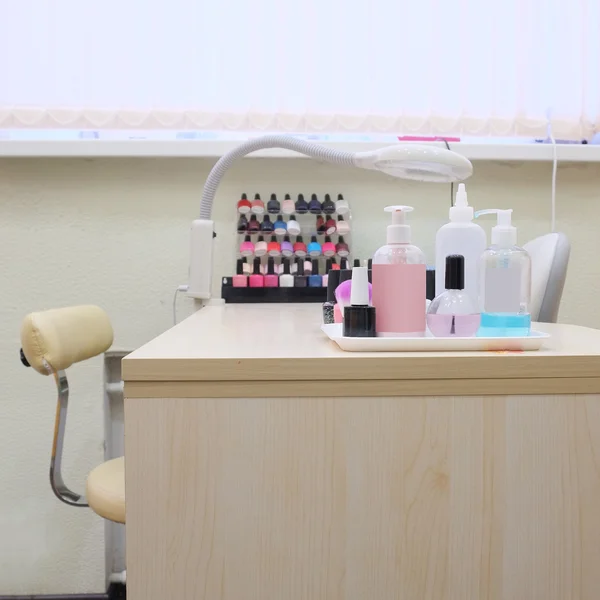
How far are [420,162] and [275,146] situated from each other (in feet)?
1.10

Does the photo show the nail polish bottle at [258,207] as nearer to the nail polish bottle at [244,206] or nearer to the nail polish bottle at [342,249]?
the nail polish bottle at [244,206]

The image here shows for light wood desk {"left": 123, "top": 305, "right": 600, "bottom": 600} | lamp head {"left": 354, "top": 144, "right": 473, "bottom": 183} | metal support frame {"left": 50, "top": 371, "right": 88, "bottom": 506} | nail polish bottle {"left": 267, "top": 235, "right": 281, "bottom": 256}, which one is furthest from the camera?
nail polish bottle {"left": 267, "top": 235, "right": 281, "bottom": 256}

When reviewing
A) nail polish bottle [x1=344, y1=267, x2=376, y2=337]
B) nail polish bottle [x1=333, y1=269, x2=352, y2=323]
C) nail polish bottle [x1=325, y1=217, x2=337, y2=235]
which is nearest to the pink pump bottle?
nail polish bottle [x1=344, y1=267, x2=376, y2=337]

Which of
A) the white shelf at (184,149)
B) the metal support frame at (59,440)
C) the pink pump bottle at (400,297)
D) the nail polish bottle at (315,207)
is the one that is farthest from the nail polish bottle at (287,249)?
the pink pump bottle at (400,297)

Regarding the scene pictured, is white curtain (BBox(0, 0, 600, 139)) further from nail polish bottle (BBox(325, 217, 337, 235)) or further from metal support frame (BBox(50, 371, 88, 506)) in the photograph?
metal support frame (BBox(50, 371, 88, 506))

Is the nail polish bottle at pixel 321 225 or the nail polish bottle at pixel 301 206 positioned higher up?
the nail polish bottle at pixel 301 206

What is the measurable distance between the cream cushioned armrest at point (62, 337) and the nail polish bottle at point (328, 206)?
0.59 m

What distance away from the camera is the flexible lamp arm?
86cm

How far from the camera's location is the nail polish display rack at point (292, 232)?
140 centimetres

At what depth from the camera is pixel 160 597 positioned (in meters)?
0.47

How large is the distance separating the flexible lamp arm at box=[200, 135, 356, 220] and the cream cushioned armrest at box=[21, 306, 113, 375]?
0.99 ft

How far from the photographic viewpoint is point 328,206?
4.68 ft


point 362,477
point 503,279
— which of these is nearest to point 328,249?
point 503,279

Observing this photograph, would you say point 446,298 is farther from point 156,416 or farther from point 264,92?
point 264,92
